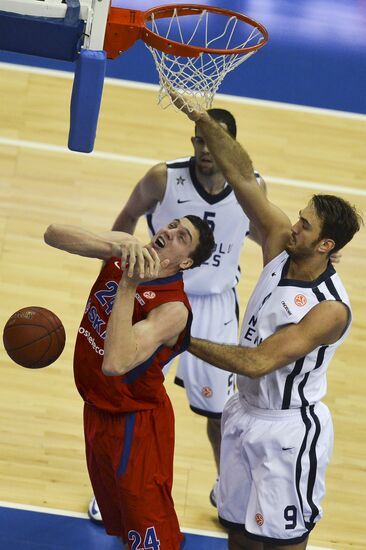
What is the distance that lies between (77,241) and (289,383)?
1.25m

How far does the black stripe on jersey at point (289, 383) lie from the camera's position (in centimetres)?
496

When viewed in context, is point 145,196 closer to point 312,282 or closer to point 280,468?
point 312,282

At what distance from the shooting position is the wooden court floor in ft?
20.3

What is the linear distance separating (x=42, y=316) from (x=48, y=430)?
158cm

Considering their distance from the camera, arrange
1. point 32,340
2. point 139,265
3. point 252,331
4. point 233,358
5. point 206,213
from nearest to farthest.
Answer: point 139,265
point 233,358
point 32,340
point 252,331
point 206,213

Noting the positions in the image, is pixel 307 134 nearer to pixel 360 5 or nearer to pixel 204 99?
pixel 360 5

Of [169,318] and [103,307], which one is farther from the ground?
[169,318]

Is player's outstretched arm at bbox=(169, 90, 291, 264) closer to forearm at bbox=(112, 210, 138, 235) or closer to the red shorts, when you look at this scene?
forearm at bbox=(112, 210, 138, 235)

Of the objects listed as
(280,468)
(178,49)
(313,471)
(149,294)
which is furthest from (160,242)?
(313,471)

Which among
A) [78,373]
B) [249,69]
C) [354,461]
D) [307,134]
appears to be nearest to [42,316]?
[78,373]

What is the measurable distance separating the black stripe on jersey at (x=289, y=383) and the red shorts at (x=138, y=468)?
23.0 inches

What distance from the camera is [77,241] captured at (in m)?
4.77

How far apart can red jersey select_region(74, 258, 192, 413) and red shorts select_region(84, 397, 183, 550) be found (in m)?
0.09

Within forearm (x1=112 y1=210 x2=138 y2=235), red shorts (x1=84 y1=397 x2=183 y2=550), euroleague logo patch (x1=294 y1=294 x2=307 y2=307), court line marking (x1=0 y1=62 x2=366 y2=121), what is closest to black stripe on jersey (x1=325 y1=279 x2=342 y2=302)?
euroleague logo patch (x1=294 y1=294 x2=307 y2=307)
